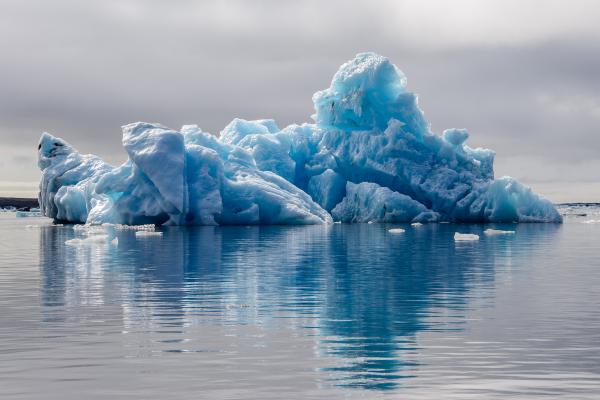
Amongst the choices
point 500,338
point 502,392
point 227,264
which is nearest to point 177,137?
point 227,264

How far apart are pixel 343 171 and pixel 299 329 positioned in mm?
48641

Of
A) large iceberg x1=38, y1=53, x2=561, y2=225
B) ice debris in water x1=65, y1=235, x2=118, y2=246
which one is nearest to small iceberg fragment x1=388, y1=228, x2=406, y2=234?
large iceberg x1=38, y1=53, x2=561, y2=225

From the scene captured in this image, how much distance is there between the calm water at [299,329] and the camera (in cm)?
840

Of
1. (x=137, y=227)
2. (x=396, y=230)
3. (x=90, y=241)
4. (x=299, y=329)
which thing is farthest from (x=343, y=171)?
(x=299, y=329)

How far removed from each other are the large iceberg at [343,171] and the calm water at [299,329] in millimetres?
25756

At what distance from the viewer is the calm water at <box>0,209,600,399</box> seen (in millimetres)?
8398

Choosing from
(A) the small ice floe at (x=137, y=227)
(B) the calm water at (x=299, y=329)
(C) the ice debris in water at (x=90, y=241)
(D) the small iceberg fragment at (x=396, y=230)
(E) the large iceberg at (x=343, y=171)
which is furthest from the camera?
(E) the large iceberg at (x=343, y=171)

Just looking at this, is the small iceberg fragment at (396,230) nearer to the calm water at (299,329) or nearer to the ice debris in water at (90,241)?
the ice debris in water at (90,241)

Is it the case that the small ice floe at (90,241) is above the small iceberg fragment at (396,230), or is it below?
below

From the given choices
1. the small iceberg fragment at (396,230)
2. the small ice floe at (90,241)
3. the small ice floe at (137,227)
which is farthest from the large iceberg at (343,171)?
the small ice floe at (90,241)

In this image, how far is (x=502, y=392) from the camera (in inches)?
314

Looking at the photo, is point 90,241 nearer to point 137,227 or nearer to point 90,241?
point 90,241

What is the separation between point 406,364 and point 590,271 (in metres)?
14.9

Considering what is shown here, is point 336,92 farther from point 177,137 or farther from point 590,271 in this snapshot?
point 590,271
